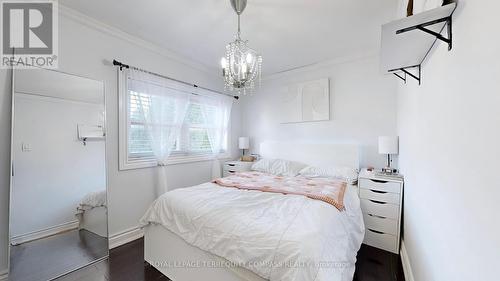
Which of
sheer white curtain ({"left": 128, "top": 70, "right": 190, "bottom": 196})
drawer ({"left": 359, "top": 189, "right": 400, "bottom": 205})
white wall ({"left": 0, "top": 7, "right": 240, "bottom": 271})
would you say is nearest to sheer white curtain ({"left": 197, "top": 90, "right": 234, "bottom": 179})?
sheer white curtain ({"left": 128, "top": 70, "right": 190, "bottom": 196})

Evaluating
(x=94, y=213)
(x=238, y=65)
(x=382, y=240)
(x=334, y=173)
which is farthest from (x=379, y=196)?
(x=94, y=213)

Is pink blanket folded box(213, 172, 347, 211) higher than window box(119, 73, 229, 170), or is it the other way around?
window box(119, 73, 229, 170)

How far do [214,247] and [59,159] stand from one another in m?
1.96

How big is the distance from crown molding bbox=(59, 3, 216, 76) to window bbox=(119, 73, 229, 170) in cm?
46

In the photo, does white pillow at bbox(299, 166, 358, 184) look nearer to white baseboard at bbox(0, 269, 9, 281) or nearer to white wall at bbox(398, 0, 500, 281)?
white wall at bbox(398, 0, 500, 281)

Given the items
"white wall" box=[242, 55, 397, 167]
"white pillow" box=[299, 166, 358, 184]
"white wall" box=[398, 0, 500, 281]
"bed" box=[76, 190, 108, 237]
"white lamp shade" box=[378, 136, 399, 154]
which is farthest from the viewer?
"white wall" box=[242, 55, 397, 167]

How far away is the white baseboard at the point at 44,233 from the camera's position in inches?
72.7

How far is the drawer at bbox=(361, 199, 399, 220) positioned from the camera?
2.18m

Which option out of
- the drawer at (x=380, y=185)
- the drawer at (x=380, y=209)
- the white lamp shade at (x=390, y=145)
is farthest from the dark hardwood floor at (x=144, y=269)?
the white lamp shade at (x=390, y=145)

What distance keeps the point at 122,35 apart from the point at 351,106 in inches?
133

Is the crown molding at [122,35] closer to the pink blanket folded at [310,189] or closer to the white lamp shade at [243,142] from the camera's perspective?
the white lamp shade at [243,142]

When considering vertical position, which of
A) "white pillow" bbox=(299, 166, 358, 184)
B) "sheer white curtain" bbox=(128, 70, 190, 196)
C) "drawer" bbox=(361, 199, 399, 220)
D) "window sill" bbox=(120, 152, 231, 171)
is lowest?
"drawer" bbox=(361, 199, 399, 220)

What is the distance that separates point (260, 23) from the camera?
7.55ft

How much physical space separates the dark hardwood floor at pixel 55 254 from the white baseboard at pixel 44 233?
4 centimetres
